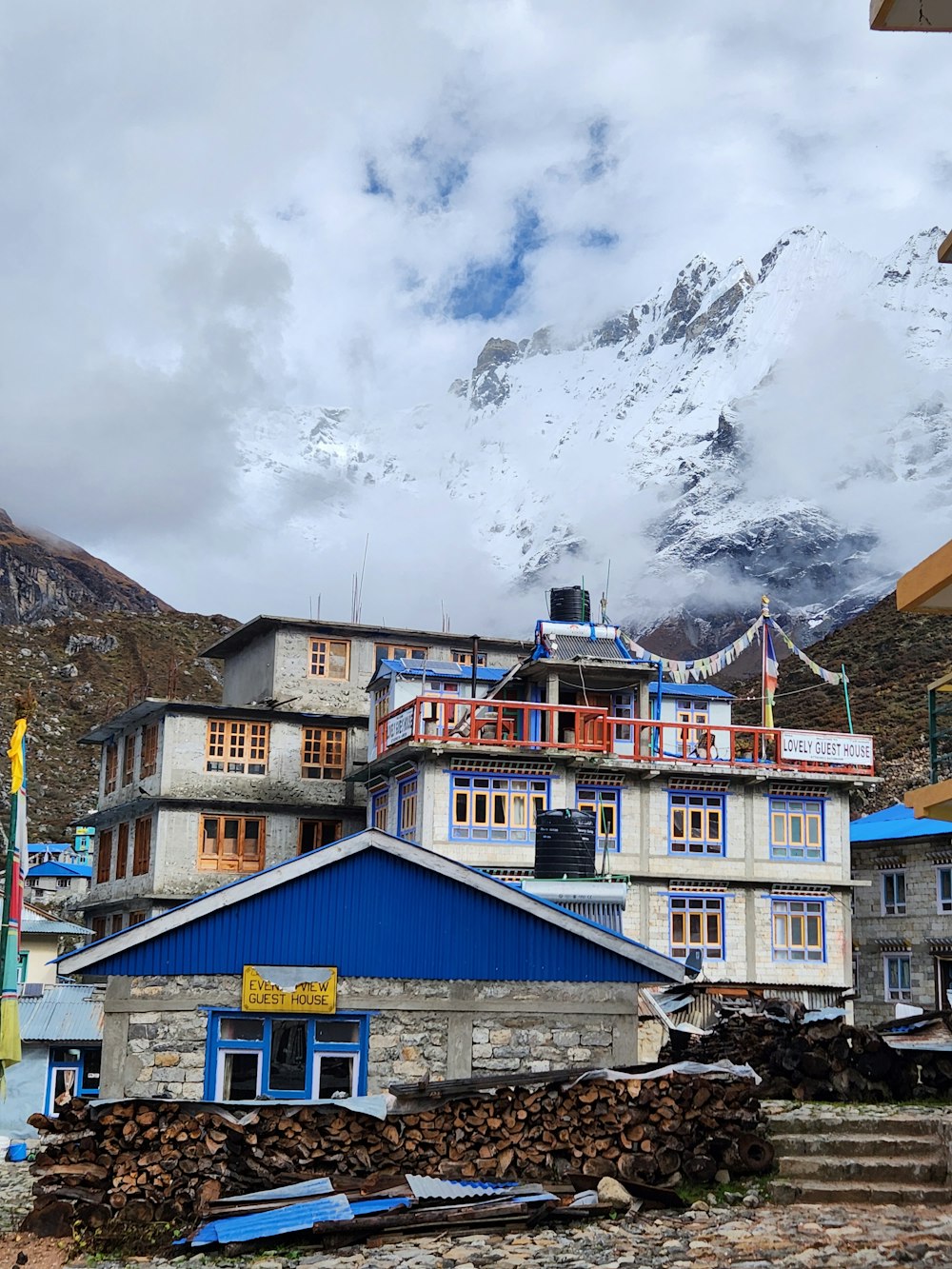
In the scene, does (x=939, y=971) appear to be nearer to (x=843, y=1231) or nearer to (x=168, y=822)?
(x=168, y=822)

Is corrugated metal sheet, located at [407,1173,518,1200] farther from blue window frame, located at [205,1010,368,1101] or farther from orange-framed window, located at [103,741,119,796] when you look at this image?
orange-framed window, located at [103,741,119,796]

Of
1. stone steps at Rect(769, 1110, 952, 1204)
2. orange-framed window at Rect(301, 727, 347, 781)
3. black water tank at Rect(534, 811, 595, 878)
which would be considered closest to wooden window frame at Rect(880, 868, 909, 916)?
black water tank at Rect(534, 811, 595, 878)

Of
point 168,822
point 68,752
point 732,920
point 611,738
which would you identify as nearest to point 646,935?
point 732,920

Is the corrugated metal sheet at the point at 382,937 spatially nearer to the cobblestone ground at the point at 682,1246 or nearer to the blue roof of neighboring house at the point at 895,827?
the cobblestone ground at the point at 682,1246

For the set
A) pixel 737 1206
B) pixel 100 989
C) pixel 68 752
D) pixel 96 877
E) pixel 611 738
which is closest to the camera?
pixel 737 1206

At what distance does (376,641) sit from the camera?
1950 inches

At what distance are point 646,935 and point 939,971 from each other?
32.4 feet

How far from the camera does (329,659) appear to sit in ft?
160

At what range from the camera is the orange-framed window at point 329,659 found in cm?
4862

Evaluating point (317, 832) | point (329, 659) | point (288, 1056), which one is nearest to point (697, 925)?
point (317, 832)

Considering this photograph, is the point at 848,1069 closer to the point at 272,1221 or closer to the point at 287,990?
the point at 287,990

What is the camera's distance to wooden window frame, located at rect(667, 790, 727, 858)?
40.9 meters

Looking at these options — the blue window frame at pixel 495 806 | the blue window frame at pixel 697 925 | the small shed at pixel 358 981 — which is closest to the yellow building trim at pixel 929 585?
the small shed at pixel 358 981

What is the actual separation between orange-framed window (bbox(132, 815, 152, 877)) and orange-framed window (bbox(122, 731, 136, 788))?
8.15 feet
